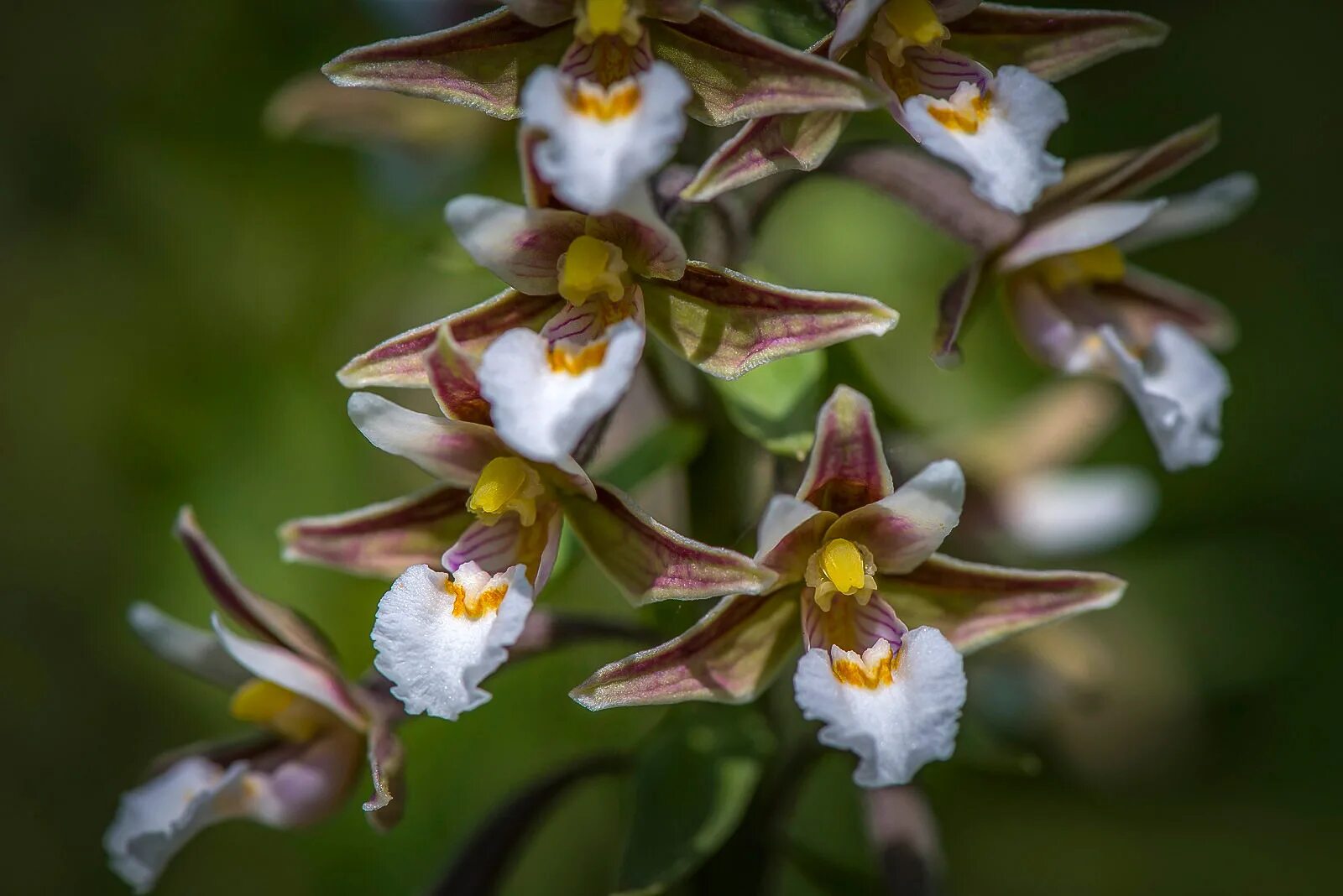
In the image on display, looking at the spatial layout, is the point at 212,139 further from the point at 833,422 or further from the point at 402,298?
the point at 833,422

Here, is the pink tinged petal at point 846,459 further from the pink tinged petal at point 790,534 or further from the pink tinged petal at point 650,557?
the pink tinged petal at point 650,557

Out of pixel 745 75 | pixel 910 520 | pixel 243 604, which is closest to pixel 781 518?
pixel 910 520

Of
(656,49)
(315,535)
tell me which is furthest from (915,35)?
(315,535)

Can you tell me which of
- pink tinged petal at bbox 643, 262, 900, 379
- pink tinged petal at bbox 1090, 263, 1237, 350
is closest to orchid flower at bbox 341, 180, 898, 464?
pink tinged petal at bbox 643, 262, 900, 379

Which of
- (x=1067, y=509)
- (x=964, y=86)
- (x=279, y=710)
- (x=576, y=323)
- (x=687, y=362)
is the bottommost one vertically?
(x=1067, y=509)

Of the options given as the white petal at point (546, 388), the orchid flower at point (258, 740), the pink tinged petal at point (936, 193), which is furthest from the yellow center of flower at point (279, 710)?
the pink tinged petal at point (936, 193)

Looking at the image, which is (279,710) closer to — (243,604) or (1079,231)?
(243,604)
